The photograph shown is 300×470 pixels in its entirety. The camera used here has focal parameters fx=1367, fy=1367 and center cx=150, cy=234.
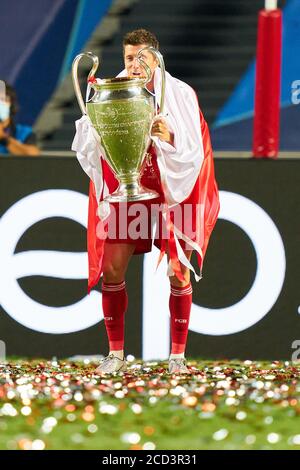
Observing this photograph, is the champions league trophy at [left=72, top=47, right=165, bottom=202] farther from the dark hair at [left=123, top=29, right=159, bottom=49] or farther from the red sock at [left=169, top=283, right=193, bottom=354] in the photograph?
the red sock at [left=169, top=283, right=193, bottom=354]

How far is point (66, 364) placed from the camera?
6.23 metres

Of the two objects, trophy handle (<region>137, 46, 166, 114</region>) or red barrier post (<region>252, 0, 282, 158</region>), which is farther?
red barrier post (<region>252, 0, 282, 158</region>)

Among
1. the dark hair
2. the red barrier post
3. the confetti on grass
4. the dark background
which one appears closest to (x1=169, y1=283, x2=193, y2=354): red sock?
the confetti on grass

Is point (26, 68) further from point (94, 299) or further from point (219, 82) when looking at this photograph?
point (94, 299)

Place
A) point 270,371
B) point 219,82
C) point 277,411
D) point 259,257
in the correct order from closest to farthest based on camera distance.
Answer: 1. point 277,411
2. point 270,371
3. point 259,257
4. point 219,82

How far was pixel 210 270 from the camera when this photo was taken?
6418mm

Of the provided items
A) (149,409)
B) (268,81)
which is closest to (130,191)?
(149,409)

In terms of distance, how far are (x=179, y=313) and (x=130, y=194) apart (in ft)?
2.11

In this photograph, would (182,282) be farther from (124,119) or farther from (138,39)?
(138,39)

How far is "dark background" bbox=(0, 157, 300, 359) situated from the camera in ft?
20.9

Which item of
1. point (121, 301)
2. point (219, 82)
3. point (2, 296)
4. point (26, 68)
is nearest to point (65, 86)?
point (26, 68)

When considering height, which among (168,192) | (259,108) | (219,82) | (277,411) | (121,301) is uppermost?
(219,82)

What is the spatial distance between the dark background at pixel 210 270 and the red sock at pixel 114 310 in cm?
61

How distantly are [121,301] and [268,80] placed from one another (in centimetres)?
131
